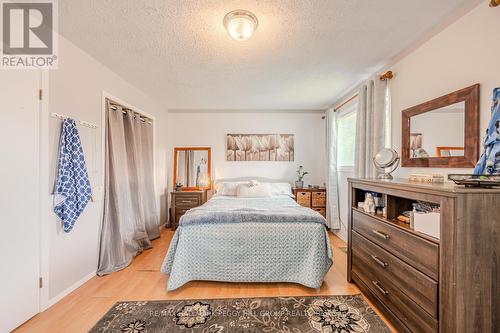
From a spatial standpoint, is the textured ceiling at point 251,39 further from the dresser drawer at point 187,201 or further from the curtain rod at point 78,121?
the dresser drawer at point 187,201

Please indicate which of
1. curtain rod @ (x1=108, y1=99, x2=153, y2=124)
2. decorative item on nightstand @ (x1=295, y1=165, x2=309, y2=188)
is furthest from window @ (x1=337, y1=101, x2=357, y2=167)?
curtain rod @ (x1=108, y1=99, x2=153, y2=124)

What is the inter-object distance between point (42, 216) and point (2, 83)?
106 centimetres

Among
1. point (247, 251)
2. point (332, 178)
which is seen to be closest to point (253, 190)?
point (332, 178)

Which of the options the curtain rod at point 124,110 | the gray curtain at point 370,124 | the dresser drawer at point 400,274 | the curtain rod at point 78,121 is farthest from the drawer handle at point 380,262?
the curtain rod at point 124,110

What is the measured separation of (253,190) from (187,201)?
4.19ft

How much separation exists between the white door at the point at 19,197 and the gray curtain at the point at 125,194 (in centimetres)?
77

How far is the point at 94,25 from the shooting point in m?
1.77

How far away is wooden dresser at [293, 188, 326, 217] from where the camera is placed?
158 inches

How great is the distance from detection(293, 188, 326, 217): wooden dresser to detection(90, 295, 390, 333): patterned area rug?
2098 millimetres

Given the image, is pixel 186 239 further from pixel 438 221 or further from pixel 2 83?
pixel 438 221

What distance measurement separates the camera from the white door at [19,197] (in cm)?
154

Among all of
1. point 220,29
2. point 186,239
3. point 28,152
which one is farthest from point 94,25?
point 186,239

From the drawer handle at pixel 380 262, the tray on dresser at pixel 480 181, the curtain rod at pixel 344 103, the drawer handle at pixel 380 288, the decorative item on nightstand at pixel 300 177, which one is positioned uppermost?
the curtain rod at pixel 344 103

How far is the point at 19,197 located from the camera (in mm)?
1631
